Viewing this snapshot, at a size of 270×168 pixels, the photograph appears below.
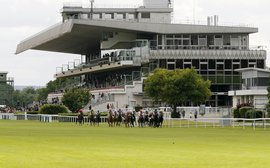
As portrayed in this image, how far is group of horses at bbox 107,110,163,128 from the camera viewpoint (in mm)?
67312

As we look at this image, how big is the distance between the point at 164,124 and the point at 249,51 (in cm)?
5251

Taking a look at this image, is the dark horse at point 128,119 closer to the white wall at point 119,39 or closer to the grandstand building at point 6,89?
the white wall at point 119,39

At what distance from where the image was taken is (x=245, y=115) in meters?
76.2

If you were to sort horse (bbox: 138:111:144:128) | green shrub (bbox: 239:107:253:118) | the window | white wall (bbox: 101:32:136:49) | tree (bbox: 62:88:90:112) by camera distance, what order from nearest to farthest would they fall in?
horse (bbox: 138:111:144:128) → green shrub (bbox: 239:107:253:118) → tree (bbox: 62:88:90:112) → white wall (bbox: 101:32:136:49) → the window

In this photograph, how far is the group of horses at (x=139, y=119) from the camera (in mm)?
67312

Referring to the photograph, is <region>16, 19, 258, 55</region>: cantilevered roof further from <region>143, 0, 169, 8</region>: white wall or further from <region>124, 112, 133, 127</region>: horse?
<region>124, 112, 133, 127</region>: horse

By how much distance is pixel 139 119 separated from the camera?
68688mm

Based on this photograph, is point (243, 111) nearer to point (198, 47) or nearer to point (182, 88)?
point (182, 88)

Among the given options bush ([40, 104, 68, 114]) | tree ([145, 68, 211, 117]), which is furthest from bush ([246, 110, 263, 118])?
bush ([40, 104, 68, 114])

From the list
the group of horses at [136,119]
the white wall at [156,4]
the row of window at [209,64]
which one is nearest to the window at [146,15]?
the white wall at [156,4]

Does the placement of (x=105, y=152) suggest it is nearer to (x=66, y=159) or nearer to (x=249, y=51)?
(x=66, y=159)

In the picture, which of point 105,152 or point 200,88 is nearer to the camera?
point 105,152

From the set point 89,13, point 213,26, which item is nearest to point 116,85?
point 213,26

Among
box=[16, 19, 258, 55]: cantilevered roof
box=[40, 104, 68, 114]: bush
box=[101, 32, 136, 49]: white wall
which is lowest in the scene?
box=[40, 104, 68, 114]: bush
